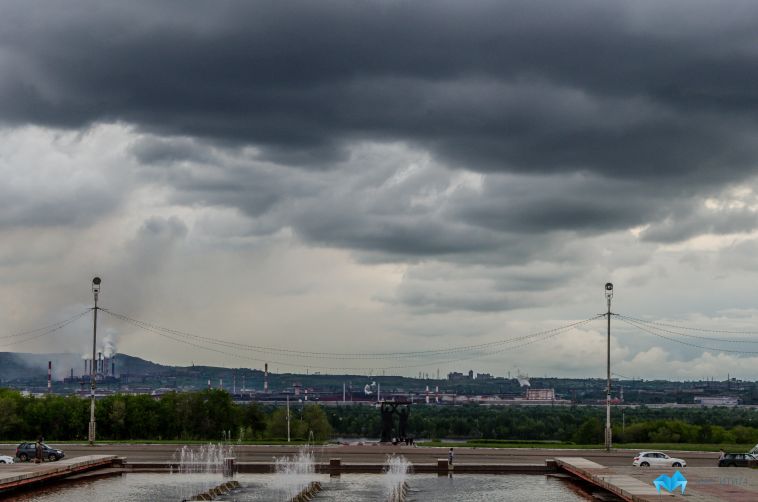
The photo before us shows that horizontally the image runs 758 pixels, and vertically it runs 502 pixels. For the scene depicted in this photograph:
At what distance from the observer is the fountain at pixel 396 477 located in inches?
2033

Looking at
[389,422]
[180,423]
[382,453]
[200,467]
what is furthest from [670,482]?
[180,423]

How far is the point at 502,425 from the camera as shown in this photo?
198 meters

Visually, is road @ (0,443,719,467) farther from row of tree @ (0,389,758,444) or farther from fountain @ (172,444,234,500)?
row of tree @ (0,389,758,444)

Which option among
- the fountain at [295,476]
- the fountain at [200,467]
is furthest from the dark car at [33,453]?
the fountain at [295,476]

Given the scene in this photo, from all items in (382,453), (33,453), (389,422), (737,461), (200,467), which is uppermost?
(389,422)

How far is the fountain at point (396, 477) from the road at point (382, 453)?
2.44 m

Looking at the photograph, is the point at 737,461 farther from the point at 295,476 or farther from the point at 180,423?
the point at 180,423

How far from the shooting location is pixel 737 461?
2645 inches

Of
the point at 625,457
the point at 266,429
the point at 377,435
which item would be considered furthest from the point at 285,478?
the point at 377,435

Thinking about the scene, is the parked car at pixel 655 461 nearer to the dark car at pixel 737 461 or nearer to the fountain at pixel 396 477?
the dark car at pixel 737 461

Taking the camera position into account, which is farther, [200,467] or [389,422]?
[389,422]

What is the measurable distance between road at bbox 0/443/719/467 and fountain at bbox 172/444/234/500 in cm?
103

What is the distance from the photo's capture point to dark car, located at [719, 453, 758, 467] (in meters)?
66.9

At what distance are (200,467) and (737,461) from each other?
33598 mm
